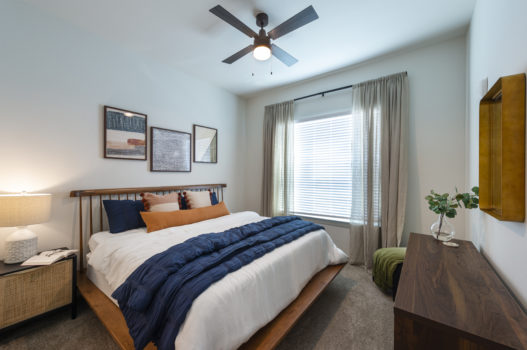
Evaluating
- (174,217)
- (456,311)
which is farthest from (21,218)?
(456,311)

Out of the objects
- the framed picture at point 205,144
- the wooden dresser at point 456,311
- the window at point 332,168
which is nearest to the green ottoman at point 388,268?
the window at point 332,168

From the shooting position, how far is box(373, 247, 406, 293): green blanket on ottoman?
86.9 inches

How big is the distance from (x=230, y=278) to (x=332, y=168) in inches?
101

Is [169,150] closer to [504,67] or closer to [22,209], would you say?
[22,209]

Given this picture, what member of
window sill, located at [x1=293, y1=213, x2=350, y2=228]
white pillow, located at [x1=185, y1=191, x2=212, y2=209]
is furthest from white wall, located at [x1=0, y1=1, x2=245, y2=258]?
window sill, located at [x1=293, y1=213, x2=350, y2=228]

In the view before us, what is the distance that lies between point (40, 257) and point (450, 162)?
171 inches

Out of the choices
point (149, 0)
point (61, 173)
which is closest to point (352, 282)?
point (61, 173)

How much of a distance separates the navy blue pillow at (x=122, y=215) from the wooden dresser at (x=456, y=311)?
100 inches

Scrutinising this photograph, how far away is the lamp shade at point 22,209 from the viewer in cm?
169

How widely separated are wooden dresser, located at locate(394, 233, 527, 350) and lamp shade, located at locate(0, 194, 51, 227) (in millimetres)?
2674

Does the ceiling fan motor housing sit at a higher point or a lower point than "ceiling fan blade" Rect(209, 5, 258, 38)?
higher

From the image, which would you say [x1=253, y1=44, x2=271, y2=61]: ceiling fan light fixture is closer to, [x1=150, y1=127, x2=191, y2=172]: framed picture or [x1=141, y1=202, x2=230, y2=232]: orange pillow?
[x1=150, y1=127, x2=191, y2=172]: framed picture

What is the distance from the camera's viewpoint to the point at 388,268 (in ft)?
7.34

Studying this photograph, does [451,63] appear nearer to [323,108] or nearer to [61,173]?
[323,108]
